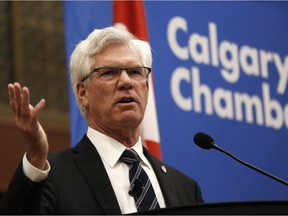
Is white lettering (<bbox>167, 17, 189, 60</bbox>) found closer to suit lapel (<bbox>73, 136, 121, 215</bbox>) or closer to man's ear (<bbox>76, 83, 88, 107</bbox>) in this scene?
man's ear (<bbox>76, 83, 88, 107</bbox>)

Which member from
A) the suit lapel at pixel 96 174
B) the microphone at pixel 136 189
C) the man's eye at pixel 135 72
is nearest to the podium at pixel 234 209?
the suit lapel at pixel 96 174

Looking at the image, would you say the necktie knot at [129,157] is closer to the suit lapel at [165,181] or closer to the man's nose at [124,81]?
the suit lapel at [165,181]

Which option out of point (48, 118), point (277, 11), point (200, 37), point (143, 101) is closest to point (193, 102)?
point (200, 37)

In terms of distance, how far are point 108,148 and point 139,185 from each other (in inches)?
10.0

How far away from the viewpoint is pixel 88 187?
512 cm

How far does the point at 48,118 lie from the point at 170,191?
240 inches

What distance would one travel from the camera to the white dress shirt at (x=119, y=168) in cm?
515

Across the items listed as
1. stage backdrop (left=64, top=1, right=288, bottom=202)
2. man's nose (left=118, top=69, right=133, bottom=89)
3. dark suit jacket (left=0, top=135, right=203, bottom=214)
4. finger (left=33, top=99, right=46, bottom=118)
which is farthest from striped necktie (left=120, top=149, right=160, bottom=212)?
stage backdrop (left=64, top=1, right=288, bottom=202)

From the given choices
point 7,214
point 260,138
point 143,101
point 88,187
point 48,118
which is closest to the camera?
point 7,214

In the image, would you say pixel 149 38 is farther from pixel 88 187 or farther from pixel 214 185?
pixel 88 187

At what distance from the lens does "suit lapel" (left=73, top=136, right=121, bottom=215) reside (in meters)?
5.05

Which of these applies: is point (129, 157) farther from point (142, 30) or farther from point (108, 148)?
point (142, 30)

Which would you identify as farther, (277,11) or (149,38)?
(277,11)

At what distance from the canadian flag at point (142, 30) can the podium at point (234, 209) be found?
2.37 m
